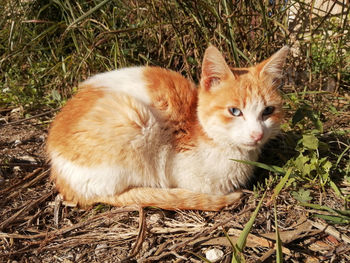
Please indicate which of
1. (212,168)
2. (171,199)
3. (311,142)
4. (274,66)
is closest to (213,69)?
(274,66)

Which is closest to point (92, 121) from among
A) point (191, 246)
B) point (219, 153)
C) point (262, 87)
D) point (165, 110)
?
point (165, 110)

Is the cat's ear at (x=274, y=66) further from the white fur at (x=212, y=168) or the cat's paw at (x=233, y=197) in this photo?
the cat's paw at (x=233, y=197)

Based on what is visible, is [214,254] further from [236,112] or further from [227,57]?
[227,57]

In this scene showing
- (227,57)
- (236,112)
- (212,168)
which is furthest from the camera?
(227,57)

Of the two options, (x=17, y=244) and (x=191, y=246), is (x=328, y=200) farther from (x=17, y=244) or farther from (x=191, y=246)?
(x=17, y=244)

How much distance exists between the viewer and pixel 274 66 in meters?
1.93

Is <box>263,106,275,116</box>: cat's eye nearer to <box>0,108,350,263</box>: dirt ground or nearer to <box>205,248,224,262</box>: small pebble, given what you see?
<box>0,108,350,263</box>: dirt ground

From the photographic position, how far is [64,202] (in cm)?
204

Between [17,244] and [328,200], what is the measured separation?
1943 mm

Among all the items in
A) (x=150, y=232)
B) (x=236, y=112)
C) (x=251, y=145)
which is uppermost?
(x=236, y=112)

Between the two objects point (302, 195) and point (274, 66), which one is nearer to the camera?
point (302, 195)

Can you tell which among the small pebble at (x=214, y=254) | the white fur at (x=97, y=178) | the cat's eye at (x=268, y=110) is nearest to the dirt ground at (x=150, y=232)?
the small pebble at (x=214, y=254)

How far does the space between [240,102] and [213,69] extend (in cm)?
31

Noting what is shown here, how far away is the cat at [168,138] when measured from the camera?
6.12 feet
